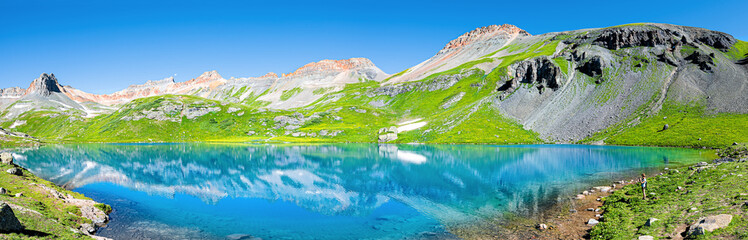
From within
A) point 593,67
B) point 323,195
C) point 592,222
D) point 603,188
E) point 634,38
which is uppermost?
point 634,38

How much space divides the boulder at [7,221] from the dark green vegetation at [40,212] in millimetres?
401

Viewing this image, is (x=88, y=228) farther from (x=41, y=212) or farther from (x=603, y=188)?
(x=603, y=188)

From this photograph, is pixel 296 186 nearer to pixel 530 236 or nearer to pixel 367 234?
pixel 367 234

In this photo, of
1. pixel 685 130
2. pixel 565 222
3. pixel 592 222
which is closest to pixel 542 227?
pixel 565 222

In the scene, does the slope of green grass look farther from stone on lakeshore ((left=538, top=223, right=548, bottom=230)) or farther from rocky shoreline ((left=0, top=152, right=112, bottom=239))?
rocky shoreline ((left=0, top=152, right=112, bottom=239))

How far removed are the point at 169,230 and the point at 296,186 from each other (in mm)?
21787

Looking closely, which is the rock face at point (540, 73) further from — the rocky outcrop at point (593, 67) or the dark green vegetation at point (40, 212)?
the dark green vegetation at point (40, 212)

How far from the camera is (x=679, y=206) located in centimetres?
2400

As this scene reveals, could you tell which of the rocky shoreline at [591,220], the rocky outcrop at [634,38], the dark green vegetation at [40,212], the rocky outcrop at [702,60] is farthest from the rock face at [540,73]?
the dark green vegetation at [40,212]

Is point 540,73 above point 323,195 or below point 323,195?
above

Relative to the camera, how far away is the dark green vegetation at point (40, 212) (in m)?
19.4

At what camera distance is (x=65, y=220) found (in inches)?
977

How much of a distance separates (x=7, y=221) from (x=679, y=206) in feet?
141

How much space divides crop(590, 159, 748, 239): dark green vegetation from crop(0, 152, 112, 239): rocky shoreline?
35.3 metres
